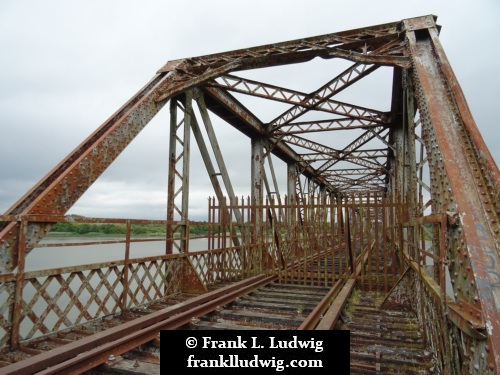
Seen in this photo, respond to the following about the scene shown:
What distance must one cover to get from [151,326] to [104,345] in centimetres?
76

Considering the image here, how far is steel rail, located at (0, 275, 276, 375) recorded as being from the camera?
10.5ft

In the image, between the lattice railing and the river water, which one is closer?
the lattice railing

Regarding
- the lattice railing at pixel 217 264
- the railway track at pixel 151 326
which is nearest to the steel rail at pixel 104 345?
the railway track at pixel 151 326

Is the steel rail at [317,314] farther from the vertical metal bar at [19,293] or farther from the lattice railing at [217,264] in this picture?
the vertical metal bar at [19,293]

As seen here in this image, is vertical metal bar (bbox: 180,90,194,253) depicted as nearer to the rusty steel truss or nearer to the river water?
the rusty steel truss

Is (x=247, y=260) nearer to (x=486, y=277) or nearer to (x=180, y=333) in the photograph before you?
(x=180, y=333)

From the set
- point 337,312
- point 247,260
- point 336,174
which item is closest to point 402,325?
point 337,312

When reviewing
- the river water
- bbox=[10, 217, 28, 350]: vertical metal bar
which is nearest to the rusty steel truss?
bbox=[10, 217, 28, 350]: vertical metal bar

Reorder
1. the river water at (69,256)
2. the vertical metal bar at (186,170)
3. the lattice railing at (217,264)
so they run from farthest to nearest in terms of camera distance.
A: the river water at (69,256) < the lattice railing at (217,264) < the vertical metal bar at (186,170)

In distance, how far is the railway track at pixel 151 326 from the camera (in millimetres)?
3455

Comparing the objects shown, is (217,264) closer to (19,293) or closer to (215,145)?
(215,145)

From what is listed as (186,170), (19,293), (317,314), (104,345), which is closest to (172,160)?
(186,170)

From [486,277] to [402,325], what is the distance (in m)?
3.51

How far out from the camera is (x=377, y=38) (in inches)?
318
